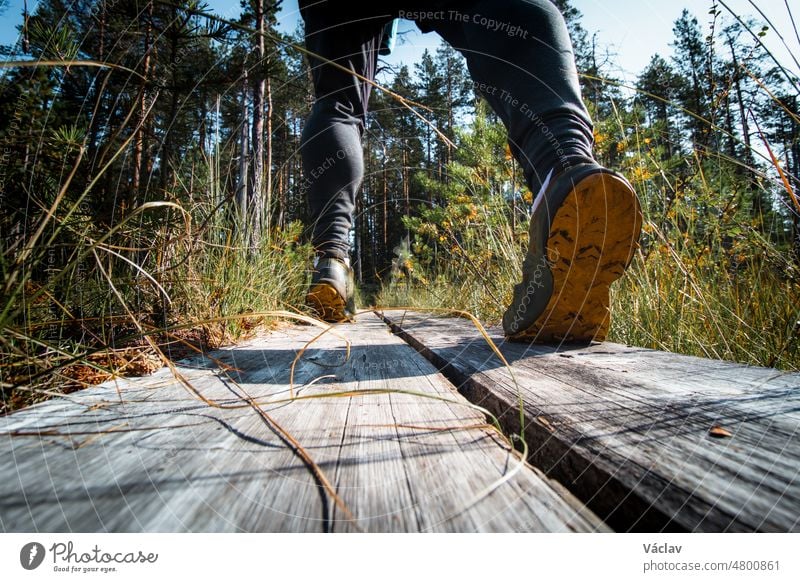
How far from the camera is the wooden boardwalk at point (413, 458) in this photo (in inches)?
8.9

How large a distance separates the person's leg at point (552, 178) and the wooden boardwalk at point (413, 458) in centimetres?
32

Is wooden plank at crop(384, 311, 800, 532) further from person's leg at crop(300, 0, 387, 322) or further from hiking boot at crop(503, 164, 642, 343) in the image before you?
person's leg at crop(300, 0, 387, 322)

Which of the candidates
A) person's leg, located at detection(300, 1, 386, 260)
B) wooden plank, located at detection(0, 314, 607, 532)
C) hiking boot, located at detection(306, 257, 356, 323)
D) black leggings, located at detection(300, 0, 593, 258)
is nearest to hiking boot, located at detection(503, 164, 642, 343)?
black leggings, located at detection(300, 0, 593, 258)

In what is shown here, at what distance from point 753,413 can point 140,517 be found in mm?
558

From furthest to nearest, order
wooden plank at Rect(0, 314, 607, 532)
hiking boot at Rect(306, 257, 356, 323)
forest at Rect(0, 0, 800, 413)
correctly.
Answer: hiking boot at Rect(306, 257, 356, 323) < forest at Rect(0, 0, 800, 413) < wooden plank at Rect(0, 314, 607, 532)

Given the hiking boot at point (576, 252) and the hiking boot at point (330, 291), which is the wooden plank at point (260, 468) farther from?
the hiking boot at point (330, 291)

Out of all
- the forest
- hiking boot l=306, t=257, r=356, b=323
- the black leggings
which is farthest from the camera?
hiking boot l=306, t=257, r=356, b=323

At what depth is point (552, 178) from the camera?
809 mm

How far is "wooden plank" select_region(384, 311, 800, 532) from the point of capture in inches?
9.1

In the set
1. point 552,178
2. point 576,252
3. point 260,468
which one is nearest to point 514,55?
point 552,178

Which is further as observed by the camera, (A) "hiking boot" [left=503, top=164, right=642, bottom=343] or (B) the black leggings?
(B) the black leggings

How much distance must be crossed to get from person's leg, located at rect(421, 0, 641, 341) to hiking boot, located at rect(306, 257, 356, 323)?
751mm

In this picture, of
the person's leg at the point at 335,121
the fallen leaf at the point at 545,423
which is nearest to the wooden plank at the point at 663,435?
the fallen leaf at the point at 545,423
